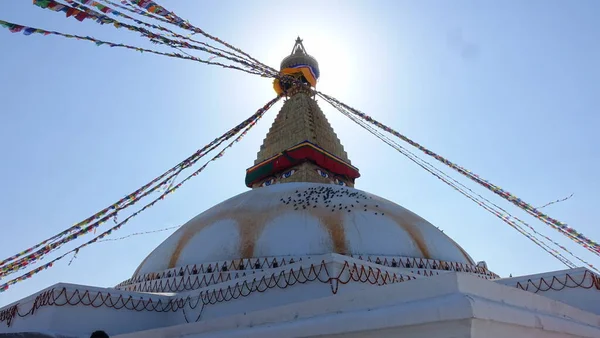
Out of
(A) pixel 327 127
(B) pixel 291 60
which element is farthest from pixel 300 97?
(B) pixel 291 60

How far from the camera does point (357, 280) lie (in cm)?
585

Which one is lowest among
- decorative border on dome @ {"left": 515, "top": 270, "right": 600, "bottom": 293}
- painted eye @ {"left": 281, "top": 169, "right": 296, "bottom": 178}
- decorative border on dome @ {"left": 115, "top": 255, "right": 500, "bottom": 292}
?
decorative border on dome @ {"left": 515, "top": 270, "right": 600, "bottom": 293}

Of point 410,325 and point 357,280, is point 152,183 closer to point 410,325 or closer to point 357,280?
point 357,280

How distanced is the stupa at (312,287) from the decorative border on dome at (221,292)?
16 millimetres

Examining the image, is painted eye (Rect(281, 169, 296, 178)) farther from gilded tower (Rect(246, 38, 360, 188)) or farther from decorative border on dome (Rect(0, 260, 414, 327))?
decorative border on dome (Rect(0, 260, 414, 327))

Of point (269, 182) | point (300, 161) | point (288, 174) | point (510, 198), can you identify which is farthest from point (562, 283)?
point (269, 182)

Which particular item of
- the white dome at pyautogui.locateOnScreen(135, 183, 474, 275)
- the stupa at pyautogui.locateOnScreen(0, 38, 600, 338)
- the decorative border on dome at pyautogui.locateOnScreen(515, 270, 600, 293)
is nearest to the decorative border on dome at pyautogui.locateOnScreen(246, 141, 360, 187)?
the stupa at pyautogui.locateOnScreen(0, 38, 600, 338)

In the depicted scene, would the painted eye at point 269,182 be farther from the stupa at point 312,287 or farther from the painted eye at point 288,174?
the stupa at point 312,287

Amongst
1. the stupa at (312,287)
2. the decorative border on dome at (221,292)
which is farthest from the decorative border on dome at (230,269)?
Answer: the decorative border on dome at (221,292)

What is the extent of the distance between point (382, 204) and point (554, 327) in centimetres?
590

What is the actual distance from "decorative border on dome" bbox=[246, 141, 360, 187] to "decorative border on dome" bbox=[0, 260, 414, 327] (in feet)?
20.7

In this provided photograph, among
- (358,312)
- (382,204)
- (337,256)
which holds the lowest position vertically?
(358,312)

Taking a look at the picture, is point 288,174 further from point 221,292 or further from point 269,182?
point 221,292

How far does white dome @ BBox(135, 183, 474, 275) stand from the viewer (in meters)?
7.49
